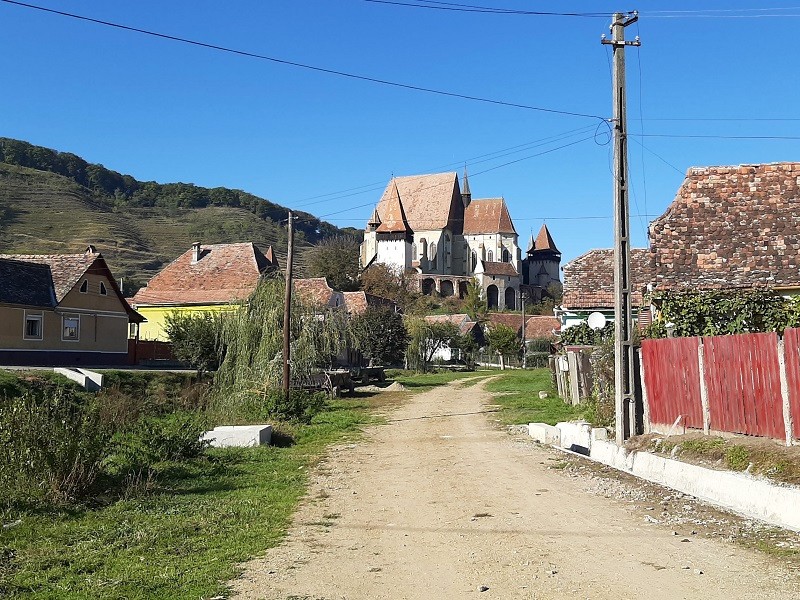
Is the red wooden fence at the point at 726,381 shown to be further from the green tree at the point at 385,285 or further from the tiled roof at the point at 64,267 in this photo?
the green tree at the point at 385,285

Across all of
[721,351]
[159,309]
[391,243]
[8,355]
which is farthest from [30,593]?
[391,243]

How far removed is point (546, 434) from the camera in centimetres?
1812

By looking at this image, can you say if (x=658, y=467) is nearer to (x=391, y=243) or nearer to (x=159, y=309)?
(x=159, y=309)

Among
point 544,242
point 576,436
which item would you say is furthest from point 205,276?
point 544,242

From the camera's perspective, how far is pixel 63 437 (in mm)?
11719

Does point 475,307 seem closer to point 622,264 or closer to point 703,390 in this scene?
point 622,264

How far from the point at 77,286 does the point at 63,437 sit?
33.9 m

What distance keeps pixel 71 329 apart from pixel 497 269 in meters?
104

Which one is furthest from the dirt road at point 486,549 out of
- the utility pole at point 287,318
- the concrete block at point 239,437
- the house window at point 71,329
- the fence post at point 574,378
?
the house window at point 71,329

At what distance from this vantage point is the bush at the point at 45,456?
11344mm

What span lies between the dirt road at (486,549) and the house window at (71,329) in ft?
107

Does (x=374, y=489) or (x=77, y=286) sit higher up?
(x=77, y=286)

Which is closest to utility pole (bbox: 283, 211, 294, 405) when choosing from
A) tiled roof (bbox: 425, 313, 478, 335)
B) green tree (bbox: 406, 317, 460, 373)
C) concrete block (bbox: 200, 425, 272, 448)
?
concrete block (bbox: 200, 425, 272, 448)

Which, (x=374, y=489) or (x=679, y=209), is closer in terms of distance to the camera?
(x=374, y=489)
